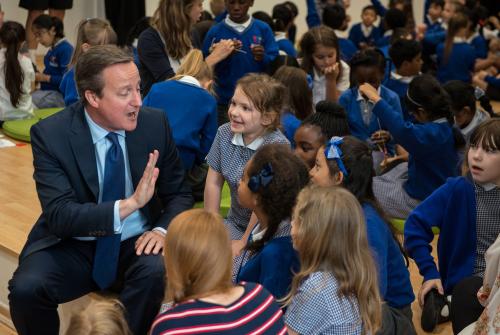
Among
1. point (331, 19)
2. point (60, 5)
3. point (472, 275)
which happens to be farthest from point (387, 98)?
point (60, 5)

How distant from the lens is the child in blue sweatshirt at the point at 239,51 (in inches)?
206

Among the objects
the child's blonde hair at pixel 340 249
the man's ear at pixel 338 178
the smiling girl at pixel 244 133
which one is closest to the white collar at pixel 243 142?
the smiling girl at pixel 244 133

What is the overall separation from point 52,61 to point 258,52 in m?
1.96

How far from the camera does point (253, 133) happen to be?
3158 mm

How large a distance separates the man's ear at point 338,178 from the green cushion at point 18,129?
3.02m

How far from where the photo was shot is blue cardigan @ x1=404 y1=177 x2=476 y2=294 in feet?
9.25

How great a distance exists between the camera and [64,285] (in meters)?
2.58

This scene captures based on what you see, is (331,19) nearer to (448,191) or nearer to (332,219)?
(448,191)

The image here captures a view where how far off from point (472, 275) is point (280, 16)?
486cm

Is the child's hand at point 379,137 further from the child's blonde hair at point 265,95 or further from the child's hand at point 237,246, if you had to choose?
the child's hand at point 237,246

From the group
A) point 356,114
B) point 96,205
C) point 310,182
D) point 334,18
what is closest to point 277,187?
point 310,182

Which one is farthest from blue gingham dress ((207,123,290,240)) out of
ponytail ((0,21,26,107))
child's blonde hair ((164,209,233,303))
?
ponytail ((0,21,26,107))

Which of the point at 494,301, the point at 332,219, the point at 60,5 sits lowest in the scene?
the point at 60,5

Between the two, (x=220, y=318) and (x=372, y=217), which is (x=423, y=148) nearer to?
(x=372, y=217)
